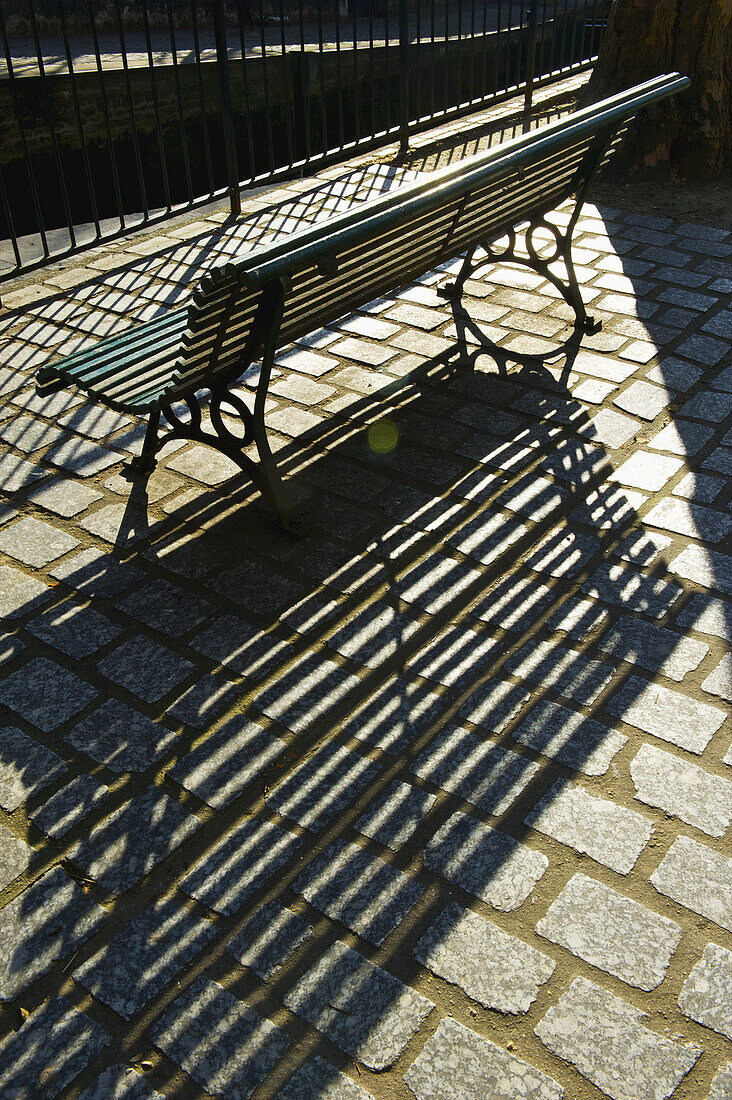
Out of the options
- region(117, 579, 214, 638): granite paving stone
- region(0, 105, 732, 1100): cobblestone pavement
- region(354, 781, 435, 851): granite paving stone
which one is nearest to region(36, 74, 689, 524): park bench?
region(0, 105, 732, 1100): cobblestone pavement

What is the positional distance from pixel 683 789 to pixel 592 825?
1.10ft

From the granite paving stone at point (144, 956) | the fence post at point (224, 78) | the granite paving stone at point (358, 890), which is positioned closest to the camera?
the granite paving stone at point (144, 956)

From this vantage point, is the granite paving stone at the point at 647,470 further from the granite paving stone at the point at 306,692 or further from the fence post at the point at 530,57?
the fence post at the point at 530,57

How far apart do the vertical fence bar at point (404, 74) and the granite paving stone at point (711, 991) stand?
6.76 metres

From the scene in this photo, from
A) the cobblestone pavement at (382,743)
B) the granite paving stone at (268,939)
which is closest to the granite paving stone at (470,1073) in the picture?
the cobblestone pavement at (382,743)

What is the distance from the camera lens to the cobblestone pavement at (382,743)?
2.49 meters

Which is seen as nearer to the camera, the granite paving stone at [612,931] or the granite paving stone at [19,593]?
the granite paving stone at [612,931]

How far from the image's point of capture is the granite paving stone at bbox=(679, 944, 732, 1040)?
8.20 ft

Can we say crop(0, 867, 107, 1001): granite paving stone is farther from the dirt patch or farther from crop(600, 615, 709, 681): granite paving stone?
the dirt patch

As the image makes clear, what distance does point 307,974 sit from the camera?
2.61m

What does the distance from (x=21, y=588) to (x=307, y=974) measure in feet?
6.83

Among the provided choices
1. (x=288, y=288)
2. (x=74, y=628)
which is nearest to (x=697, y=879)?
(x=74, y=628)

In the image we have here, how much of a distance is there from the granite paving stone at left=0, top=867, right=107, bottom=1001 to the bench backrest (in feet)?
6.02

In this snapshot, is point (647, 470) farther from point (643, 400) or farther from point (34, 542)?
point (34, 542)
